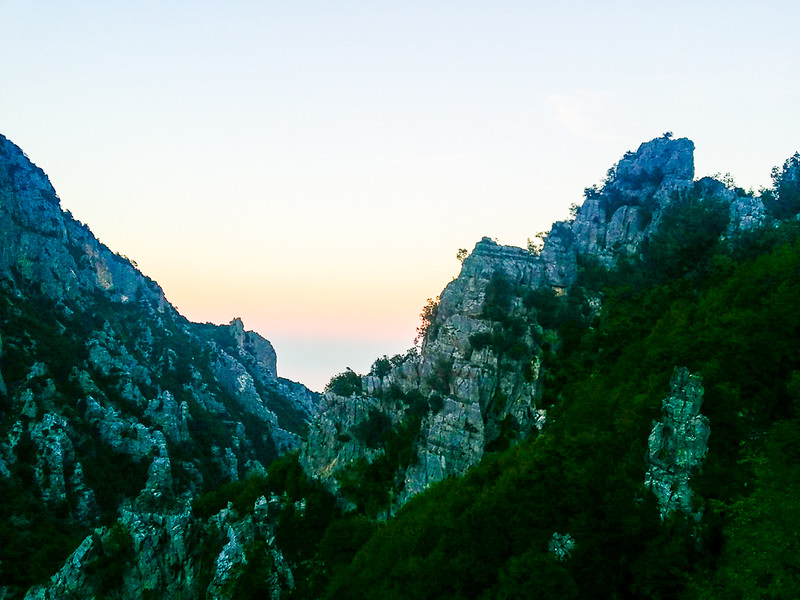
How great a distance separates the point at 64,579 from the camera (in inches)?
2916

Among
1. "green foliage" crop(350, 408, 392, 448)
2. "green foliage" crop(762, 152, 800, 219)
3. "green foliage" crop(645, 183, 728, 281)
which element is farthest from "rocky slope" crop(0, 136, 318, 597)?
"green foliage" crop(762, 152, 800, 219)

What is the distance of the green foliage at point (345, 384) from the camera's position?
94300 mm

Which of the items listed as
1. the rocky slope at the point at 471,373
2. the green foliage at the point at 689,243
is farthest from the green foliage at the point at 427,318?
the green foliage at the point at 689,243

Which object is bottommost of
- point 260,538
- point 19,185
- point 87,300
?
point 260,538

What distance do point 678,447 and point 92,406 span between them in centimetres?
11175

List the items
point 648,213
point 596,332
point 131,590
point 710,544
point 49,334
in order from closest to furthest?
point 710,544, point 596,332, point 131,590, point 648,213, point 49,334

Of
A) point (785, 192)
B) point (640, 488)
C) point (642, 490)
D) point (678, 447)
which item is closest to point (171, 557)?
point (640, 488)

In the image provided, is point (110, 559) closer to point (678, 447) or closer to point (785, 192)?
point (678, 447)

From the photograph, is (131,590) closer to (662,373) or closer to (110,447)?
(110,447)

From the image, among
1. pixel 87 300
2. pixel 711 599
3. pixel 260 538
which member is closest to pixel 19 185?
pixel 87 300

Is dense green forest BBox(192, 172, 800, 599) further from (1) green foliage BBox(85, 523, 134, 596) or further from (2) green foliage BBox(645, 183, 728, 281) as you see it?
(1) green foliage BBox(85, 523, 134, 596)

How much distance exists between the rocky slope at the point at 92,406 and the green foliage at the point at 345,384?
28078 mm

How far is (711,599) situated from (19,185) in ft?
568

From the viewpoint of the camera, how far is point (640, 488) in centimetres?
3981
